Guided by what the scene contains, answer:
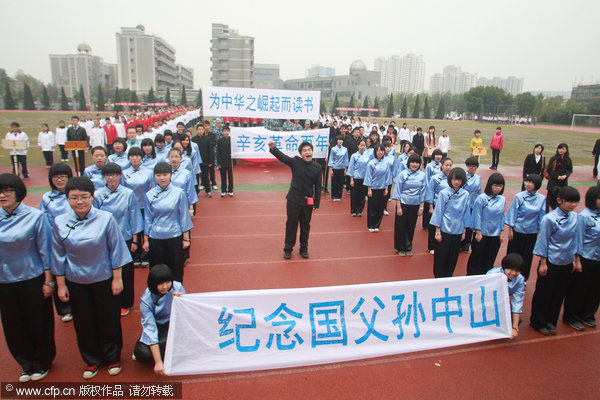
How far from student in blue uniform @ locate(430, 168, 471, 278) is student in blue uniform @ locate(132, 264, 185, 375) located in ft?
11.1

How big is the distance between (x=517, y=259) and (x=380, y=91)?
90.0m

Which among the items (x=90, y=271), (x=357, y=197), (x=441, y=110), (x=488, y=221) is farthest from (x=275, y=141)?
(x=441, y=110)

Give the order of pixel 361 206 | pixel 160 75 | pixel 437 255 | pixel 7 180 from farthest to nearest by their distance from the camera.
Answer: pixel 160 75
pixel 361 206
pixel 437 255
pixel 7 180

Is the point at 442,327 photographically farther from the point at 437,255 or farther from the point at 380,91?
the point at 380,91

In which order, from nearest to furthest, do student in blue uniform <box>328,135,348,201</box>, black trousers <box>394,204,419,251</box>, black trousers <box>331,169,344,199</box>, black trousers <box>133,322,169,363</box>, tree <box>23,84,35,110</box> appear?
black trousers <box>133,322,169,363</box>
black trousers <box>394,204,419,251</box>
student in blue uniform <box>328,135,348,201</box>
black trousers <box>331,169,344,199</box>
tree <box>23,84,35,110</box>

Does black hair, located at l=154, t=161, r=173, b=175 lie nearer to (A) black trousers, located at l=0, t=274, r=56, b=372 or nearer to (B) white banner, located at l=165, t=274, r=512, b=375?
(A) black trousers, located at l=0, t=274, r=56, b=372

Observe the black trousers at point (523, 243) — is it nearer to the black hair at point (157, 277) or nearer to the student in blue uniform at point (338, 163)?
the black hair at point (157, 277)

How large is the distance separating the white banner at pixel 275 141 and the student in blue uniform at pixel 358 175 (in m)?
1.23

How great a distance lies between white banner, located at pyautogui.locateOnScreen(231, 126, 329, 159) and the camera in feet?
30.8

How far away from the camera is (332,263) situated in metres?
5.98

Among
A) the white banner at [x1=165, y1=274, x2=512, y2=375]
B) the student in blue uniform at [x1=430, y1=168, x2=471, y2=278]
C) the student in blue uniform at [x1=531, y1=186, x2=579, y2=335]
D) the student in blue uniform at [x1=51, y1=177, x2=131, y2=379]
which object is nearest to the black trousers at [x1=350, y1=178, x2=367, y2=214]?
the student in blue uniform at [x1=430, y1=168, x2=471, y2=278]

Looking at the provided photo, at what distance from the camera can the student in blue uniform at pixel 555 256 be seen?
154 inches

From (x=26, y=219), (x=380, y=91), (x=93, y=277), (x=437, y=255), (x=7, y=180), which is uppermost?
(x=380, y=91)

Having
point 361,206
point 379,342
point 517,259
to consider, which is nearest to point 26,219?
point 379,342
